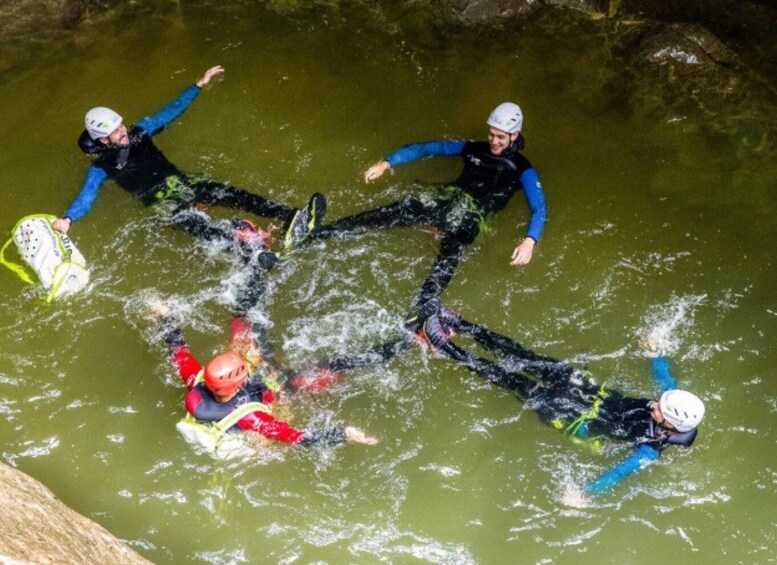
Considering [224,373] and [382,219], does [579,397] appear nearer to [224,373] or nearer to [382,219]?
[382,219]

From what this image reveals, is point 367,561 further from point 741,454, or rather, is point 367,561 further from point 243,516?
point 741,454

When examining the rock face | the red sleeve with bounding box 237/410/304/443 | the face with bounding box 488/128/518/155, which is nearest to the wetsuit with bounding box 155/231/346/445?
the red sleeve with bounding box 237/410/304/443

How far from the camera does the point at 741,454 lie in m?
6.72

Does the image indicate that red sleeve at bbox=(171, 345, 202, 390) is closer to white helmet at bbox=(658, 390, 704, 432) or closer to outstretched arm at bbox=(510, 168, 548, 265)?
outstretched arm at bbox=(510, 168, 548, 265)

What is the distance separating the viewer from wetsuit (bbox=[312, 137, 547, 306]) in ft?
25.3

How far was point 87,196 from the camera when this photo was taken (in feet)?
25.2

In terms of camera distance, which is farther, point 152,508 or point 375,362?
point 375,362

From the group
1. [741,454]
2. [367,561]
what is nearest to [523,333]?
[741,454]

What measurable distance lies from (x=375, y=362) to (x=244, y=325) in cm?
127

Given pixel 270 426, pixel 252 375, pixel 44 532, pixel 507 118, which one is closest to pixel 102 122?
pixel 252 375

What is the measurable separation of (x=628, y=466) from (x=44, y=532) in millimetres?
4221

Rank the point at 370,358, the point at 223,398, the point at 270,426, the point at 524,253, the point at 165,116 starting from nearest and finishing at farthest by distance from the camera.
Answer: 1. the point at 223,398
2. the point at 270,426
3. the point at 370,358
4. the point at 524,253
5. the point at 165,116

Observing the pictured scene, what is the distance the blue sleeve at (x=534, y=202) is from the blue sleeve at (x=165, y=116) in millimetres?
3576

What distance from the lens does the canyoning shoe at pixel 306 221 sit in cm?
754
